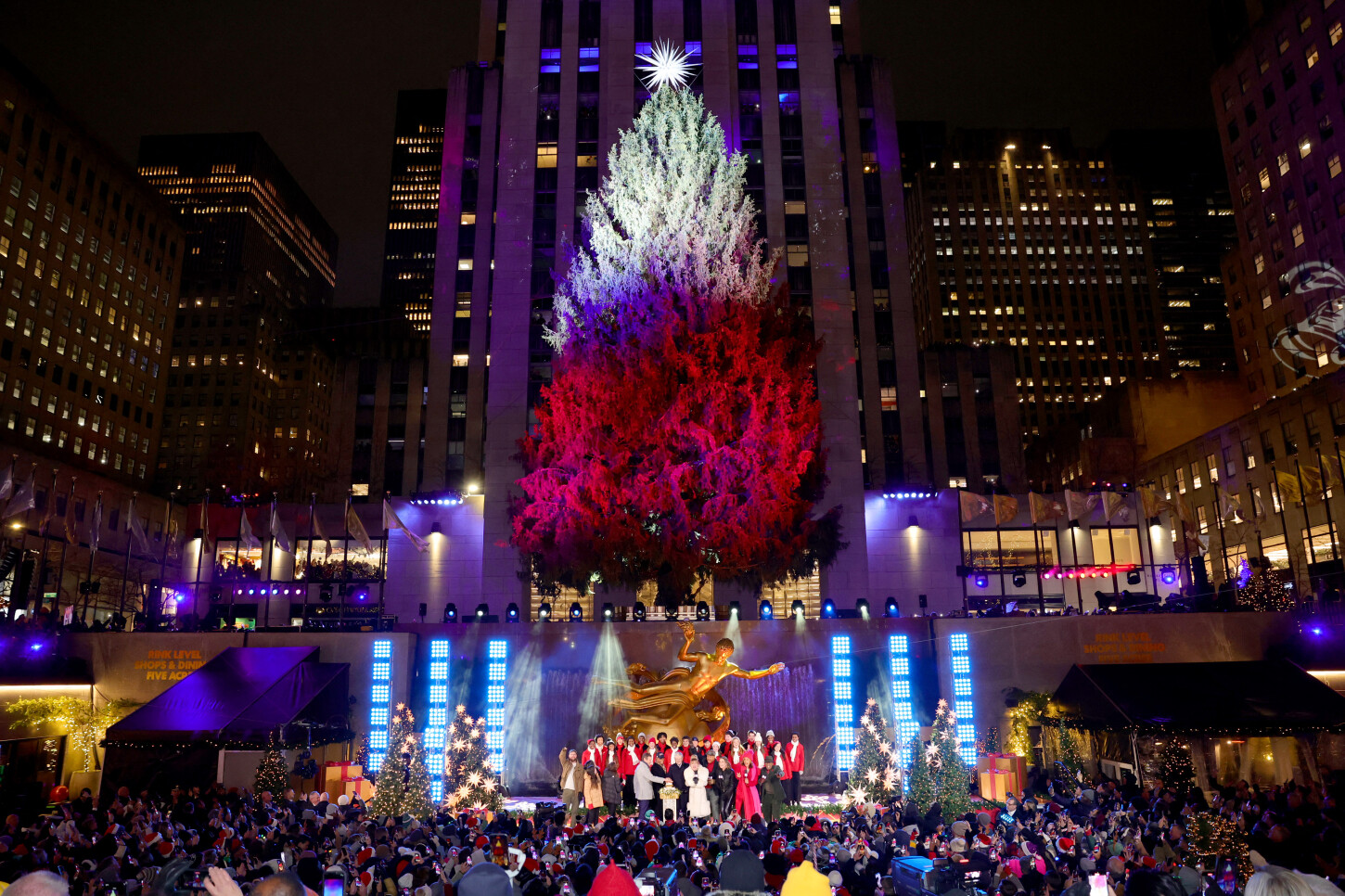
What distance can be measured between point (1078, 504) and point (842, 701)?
58.2 ft

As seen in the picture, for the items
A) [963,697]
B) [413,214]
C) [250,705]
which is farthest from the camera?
[413,214]

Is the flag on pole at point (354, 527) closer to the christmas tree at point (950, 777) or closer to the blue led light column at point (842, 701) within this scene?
the blue led light column at point (842, 701)

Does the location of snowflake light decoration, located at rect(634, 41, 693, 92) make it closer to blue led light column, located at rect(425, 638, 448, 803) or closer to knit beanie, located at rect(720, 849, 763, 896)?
blue led light column, located at rect(425, 638, 448, 803)

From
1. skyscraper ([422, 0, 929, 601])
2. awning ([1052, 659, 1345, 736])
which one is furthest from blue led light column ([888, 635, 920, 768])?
skyscraper ([422, 0, 929, 601])

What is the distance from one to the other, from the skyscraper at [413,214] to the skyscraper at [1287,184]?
455ft

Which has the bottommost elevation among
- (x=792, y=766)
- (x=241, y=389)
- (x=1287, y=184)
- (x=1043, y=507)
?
(x=792, y=766)

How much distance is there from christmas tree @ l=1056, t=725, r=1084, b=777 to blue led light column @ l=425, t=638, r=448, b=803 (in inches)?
733

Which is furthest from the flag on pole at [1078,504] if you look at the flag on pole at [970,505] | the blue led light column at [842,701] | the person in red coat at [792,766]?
the person in red coat at [792,766]

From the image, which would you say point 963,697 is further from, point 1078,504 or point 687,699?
point 1078,504

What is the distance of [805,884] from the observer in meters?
7.46

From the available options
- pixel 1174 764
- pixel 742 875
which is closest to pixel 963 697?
pixel 1174 764

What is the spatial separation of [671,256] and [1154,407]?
199 feet

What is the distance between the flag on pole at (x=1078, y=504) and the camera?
4022cm

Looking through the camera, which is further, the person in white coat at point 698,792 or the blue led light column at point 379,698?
the blue led light column at point 379,698
